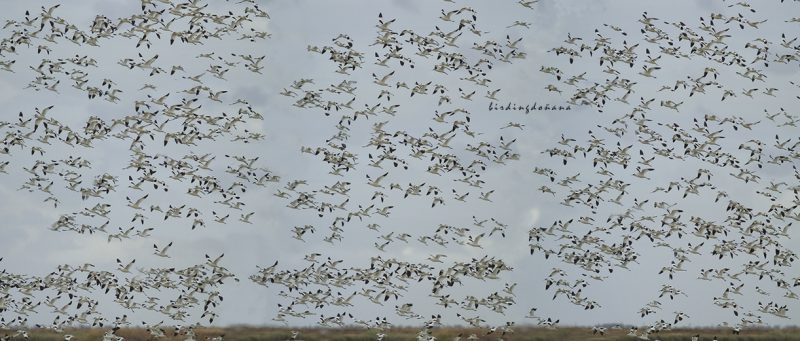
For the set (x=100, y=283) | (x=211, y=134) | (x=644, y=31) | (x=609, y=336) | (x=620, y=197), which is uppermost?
(x=644, y=31)

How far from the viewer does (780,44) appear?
63531 millimetres

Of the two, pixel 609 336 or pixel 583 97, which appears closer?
pixel 609 336

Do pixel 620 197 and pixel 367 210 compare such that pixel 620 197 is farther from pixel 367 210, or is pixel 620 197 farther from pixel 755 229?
pixel 367 210

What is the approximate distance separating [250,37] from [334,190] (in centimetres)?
967

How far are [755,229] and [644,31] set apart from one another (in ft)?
41.1

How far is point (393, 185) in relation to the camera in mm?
64062

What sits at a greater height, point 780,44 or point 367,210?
point 780,44

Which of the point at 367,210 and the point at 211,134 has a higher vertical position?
the point at 211,134

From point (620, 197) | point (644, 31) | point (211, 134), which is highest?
point (644, 31)

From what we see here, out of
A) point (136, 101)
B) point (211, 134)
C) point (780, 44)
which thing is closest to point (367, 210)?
point (211, 134)

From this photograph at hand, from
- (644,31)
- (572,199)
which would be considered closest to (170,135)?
(572,199)

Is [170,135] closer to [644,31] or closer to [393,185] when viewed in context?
[393,185]

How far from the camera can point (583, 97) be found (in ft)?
219

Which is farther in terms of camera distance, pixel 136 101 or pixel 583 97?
pixel 583 97
